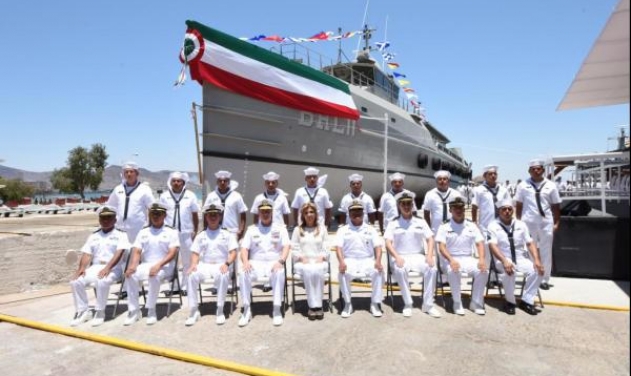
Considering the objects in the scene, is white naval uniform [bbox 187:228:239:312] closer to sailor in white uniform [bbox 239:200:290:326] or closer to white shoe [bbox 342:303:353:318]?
sailor in white uniform [bbox 239:200:290:326]

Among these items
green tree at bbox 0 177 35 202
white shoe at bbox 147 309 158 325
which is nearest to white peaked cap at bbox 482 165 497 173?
white shoe at bbox 147 309 158 325

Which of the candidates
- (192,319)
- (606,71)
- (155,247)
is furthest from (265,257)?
(606,71)

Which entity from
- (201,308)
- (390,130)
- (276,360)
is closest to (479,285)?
(276,360)

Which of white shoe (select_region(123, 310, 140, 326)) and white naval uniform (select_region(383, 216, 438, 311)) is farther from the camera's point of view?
white naval uniform (select_region(383, 216, 438, 311))

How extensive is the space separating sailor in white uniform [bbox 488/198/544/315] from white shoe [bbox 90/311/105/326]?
430cm

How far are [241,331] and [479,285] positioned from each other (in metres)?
2.57

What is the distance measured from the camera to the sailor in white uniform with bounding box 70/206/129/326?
4.09 m

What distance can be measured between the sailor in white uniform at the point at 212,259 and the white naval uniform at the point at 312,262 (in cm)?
72

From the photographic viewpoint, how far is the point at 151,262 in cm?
434

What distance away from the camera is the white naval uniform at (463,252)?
4.19m

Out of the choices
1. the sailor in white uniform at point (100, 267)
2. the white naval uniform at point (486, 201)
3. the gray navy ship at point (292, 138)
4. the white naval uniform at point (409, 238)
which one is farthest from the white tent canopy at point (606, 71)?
the gray navy ship at point (292, 138)

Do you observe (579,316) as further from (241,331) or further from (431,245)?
(241,331)

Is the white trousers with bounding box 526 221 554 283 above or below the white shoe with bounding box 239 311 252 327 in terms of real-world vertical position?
above

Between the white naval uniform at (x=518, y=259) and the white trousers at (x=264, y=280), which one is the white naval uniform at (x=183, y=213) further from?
the white naval uniform at (x=518, y=259)
